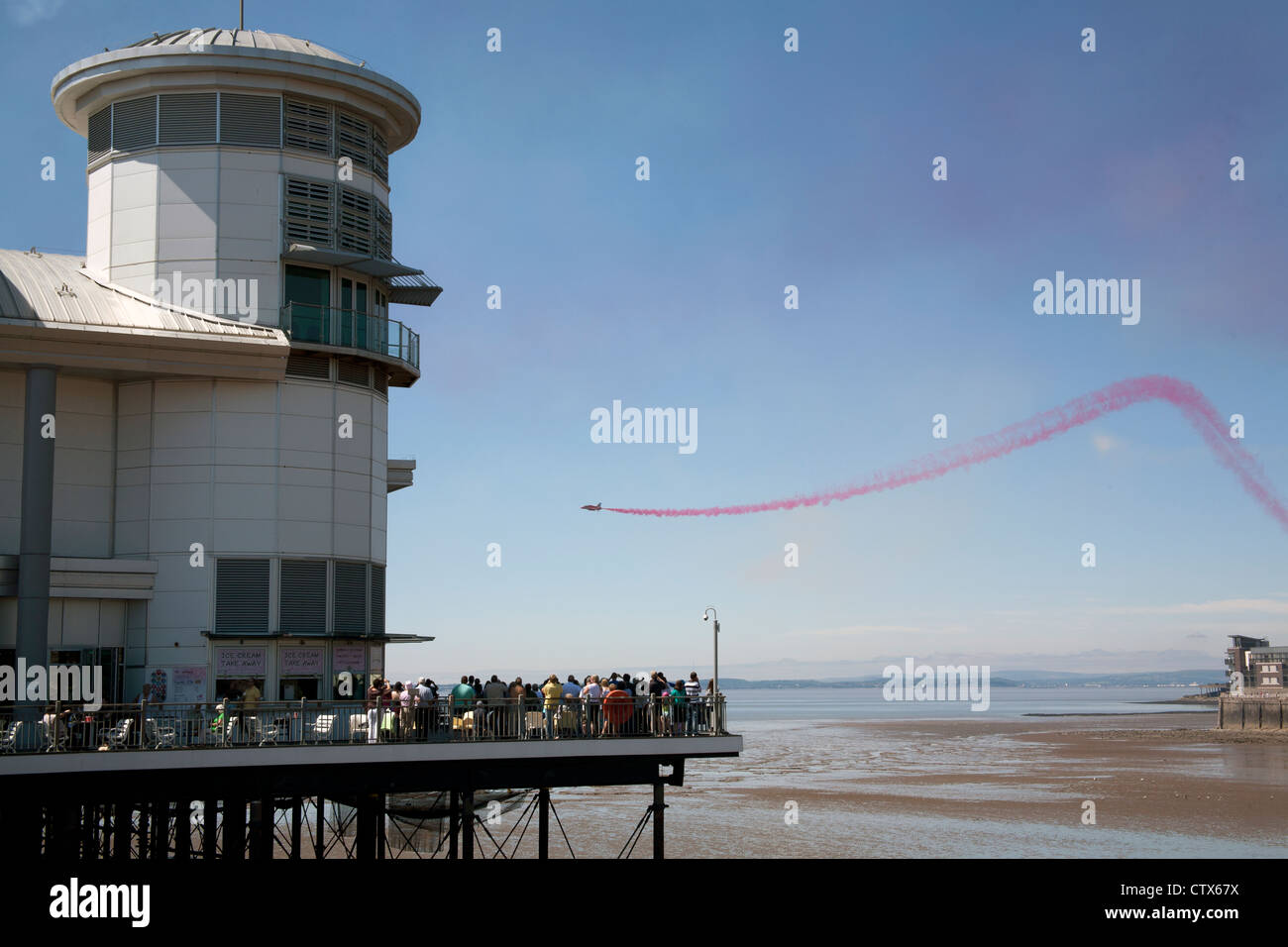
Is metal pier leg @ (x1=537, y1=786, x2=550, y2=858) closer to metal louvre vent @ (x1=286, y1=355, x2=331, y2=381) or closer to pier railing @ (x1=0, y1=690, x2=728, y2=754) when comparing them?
pier railing @ (x1=0, y1=690, x2=728, y2=754)

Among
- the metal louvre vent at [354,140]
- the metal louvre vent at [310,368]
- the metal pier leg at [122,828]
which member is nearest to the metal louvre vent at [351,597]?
the metal louvre vent at [310,368]

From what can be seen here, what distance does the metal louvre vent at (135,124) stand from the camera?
3666 cm

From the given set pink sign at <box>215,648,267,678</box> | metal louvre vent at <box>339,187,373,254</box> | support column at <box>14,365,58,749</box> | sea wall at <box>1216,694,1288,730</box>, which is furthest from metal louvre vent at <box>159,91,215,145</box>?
sea wall at <box>1216,694,1288,730</box>

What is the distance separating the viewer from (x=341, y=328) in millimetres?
37250

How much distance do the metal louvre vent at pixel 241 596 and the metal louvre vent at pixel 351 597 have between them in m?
2.01

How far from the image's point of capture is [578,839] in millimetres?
58219

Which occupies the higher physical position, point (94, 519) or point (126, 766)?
point (94, 519)

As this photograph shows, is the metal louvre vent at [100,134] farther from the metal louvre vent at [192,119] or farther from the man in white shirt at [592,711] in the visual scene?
the man in white shirt at [592,711]

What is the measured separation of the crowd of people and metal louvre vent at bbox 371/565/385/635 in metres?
5.02
